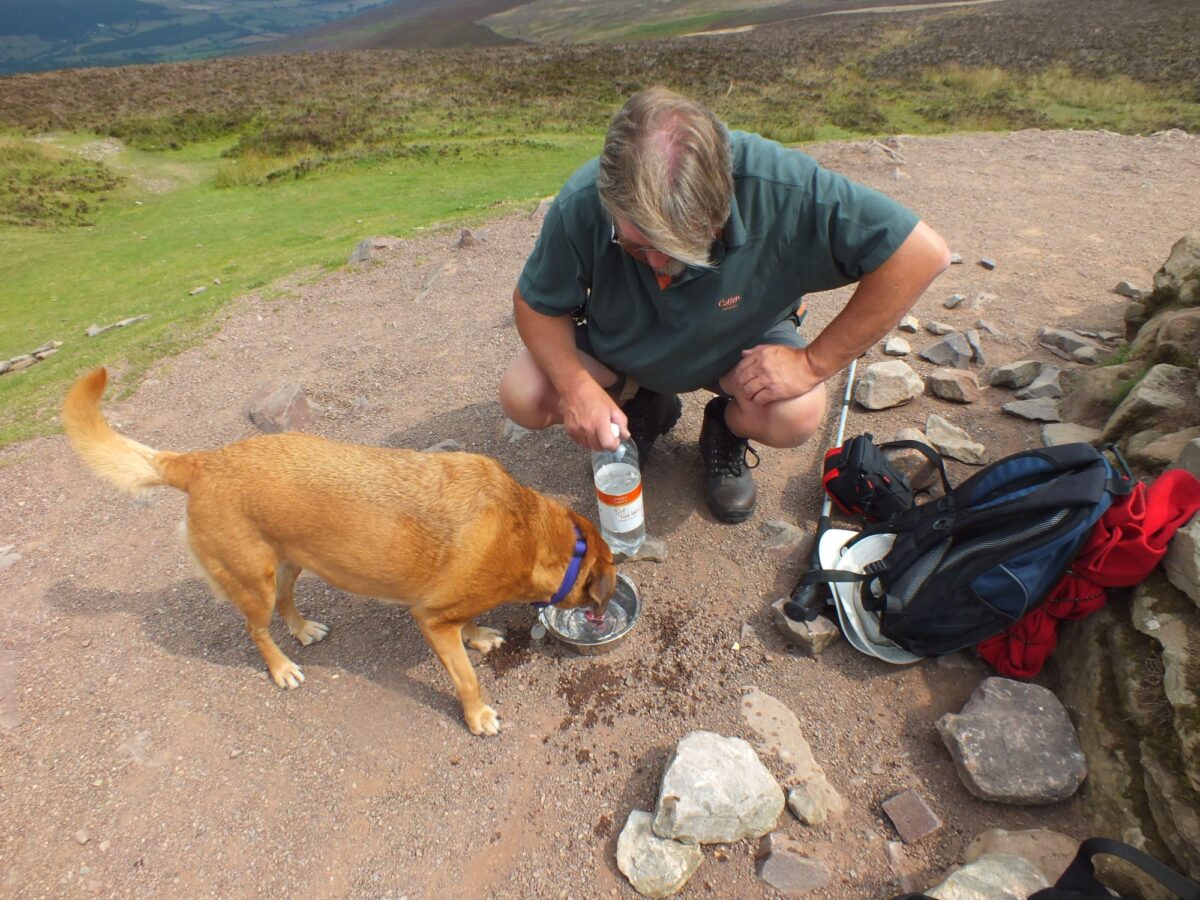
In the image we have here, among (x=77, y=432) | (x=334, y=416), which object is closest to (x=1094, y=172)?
(x=334, y=416)

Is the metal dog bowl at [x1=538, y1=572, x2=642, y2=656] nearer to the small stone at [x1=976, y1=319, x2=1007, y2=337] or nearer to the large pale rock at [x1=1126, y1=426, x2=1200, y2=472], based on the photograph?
the large pale rock at [x1=1126, y1=426, x2=1200, y2=472]

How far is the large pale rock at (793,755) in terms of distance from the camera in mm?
2678

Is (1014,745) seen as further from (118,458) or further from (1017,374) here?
(118,458)

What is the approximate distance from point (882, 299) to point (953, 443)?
5.71ft

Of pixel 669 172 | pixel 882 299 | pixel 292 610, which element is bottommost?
pixel 292 610

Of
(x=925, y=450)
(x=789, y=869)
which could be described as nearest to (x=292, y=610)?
(x=789, y=869)

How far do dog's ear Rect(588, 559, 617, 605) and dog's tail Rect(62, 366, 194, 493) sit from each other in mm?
2071

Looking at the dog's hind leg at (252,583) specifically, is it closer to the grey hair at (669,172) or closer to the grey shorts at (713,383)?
the grey shorts at (713,383)

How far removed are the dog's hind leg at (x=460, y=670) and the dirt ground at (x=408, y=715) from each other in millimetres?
110

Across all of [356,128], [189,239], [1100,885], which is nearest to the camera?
[1100,885]

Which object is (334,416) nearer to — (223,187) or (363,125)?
(223,187)

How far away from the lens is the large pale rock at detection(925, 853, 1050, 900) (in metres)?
2.19

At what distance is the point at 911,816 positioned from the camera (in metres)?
2.63

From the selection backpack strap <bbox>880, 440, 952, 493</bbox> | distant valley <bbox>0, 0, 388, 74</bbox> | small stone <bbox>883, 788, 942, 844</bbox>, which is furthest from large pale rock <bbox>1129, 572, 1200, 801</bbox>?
distant valley <bbox>0, 0, 388, 74</bbox>
